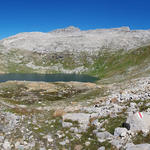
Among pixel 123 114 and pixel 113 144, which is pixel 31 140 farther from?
pixel 123 114

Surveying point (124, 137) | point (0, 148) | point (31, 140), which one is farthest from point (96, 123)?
point (0, 148)

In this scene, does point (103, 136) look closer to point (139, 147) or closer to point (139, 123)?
point (139, 123)

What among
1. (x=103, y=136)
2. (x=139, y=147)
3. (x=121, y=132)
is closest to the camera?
(x=139, y=147)

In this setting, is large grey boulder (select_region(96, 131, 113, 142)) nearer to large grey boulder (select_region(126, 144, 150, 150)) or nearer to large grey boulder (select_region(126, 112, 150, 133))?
large grey boulder (select_region(126, 112, 150, 133))

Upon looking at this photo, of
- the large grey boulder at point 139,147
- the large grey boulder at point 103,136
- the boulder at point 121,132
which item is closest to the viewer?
the large grey boulder at point 139,147

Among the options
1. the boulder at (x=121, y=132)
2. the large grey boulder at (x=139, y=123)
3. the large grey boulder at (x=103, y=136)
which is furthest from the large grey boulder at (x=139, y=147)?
the large grey boulder at (x=103, y=136)

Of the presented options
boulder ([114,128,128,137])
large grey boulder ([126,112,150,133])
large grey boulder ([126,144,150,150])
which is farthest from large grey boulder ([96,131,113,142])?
large grey boulder ([126,144,150,150])

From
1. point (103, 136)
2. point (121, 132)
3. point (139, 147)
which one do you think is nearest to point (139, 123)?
point (121, 132)

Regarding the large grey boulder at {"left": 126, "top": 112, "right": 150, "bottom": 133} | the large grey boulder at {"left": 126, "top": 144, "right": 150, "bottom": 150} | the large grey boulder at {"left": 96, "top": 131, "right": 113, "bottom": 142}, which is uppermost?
the large grey boulder at {"left": 126, "top": 112, "right": 150, "bottom": 133}

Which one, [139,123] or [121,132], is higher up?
[139,123]

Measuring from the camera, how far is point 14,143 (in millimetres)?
13523

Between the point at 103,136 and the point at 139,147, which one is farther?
the point at 103,136

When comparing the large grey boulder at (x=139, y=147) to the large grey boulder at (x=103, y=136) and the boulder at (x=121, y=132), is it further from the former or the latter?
the large grey boulder at (x=103, y=136)

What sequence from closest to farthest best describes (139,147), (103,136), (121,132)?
(139,147) → (121,132) → (103,136)
